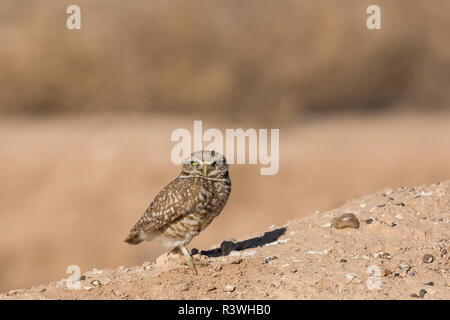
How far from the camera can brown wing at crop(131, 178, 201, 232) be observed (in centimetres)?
662

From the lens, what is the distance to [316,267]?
6.62m

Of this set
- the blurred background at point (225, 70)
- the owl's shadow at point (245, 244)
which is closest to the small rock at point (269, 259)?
the owl's shadow at point (245, 244)

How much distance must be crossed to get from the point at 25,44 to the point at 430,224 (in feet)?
65.5

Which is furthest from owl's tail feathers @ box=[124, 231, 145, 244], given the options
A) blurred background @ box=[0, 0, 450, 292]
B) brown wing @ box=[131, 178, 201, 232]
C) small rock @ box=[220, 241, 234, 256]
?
blurred background @ box=[0, 0, 450, 292]

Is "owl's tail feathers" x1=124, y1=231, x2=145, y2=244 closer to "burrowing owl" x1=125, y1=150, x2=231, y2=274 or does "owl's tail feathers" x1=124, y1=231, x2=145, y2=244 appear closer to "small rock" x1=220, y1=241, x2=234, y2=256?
"burrowing owl" x1=125, y1=150, x2=231, y2=274

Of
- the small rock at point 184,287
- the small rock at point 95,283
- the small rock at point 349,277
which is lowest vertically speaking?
the small rock at point 95,283

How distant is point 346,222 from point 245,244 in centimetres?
110

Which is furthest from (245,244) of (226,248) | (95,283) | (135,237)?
(95,283)

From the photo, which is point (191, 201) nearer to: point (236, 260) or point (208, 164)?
point (208, 164)

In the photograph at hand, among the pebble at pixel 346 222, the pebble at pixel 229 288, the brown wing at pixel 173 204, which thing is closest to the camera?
the pebble at pixel 229 288

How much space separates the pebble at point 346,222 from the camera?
7562mm

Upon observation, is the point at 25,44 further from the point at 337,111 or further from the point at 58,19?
the point at 337,111

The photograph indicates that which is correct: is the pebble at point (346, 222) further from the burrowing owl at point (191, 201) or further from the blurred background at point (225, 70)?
the blurred background at point (225, 70)

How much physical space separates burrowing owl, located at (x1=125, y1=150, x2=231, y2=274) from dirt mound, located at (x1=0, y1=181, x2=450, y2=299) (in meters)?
0.28
